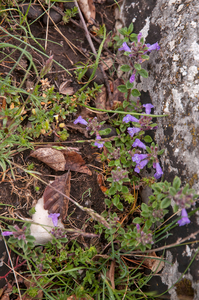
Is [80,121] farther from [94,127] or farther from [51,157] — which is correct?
[51,157]

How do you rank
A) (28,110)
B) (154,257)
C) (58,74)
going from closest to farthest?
(154,257) → (28,110) → (58,74)

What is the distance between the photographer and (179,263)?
2.32 m

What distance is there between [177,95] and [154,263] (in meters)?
1.87

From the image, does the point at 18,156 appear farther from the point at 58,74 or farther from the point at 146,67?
the point at 146,67

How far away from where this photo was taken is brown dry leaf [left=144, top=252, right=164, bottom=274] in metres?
2.54

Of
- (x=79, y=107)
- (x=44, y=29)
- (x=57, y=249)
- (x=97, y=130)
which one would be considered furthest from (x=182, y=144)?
(x=44, y=29)

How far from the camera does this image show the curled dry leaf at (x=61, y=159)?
111 inches

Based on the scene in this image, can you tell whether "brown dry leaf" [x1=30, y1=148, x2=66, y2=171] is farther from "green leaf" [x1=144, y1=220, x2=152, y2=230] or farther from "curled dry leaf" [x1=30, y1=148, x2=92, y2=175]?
"green leaf" [x1=144, y1=220, x2=152, y2=230]

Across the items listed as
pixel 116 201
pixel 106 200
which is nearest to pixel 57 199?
pixel 106 200

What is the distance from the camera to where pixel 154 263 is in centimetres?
266

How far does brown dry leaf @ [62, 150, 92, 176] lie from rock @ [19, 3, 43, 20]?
1.90 meters

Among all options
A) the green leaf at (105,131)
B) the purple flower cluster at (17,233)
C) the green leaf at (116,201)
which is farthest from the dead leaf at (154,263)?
the green leaf at (105,131)

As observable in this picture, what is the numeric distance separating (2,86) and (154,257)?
260cm

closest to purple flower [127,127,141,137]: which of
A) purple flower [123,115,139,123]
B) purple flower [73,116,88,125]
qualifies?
purple flower [123,115,139,123]
